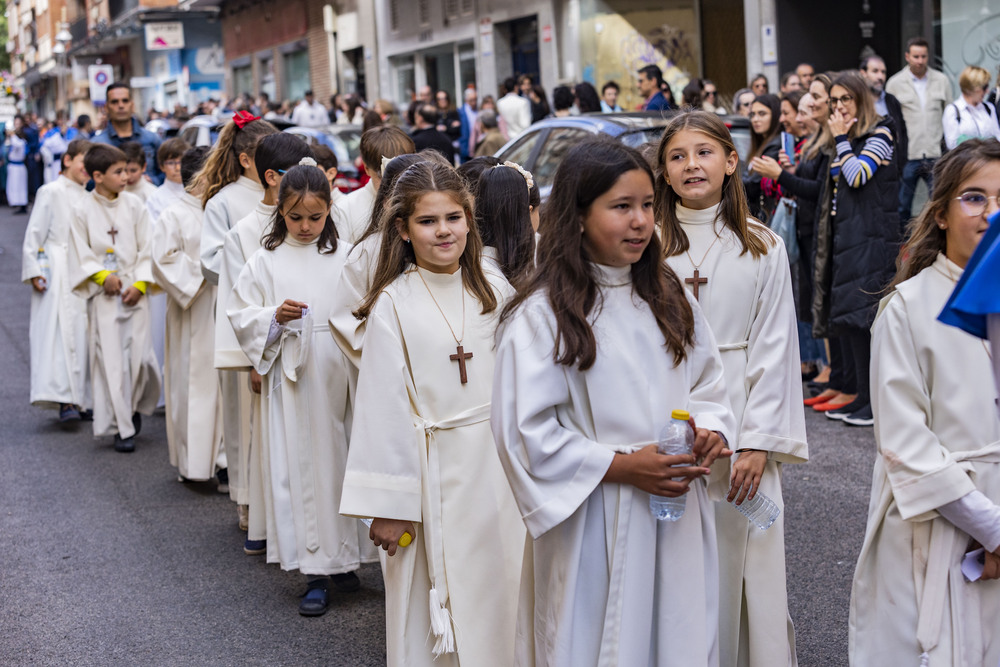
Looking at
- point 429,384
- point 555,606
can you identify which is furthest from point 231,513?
point 555,606

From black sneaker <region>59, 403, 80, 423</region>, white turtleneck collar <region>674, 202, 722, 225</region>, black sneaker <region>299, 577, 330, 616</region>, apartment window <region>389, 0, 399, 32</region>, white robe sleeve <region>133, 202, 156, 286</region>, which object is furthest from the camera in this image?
apartment window <region>389, 0, 399, 32</region>

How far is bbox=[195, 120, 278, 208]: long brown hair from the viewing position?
21.3 ft

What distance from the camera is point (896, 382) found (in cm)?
322

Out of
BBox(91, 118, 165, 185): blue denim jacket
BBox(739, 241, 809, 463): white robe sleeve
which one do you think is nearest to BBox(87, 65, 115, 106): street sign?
BBox(91, 118, 165, 185): blue denim jacket

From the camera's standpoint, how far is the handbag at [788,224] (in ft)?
28.7

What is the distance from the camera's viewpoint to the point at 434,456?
389 centimetres

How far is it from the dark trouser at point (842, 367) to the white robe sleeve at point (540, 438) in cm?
561

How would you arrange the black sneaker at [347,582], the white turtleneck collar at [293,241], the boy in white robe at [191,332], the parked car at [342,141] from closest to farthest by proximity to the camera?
1. the white turtleneck collar at [293,241]
2. the black sneaker at [347,582]
3. the boy in white robe at [191,332]
4. the parked car at [342,141]

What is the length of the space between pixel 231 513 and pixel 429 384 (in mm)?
3415

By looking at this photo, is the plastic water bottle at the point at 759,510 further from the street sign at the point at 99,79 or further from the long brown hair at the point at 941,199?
the street sign at the point at 99,79

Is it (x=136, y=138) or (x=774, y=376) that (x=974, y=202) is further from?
(x=136, y=138)

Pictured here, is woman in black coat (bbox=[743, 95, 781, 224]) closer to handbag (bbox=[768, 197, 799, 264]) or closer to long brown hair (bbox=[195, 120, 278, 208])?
handbag (bbox=[768, 197, 799, 264])

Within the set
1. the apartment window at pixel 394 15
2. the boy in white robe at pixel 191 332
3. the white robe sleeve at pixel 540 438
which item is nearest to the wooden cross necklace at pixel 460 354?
the white robe sleeve at pixel 540 438

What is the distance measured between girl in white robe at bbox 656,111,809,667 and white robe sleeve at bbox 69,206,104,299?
584 centimetres
